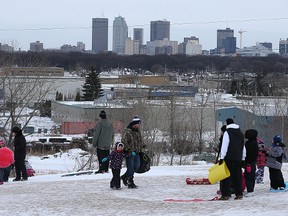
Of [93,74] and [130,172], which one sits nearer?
[130,172]

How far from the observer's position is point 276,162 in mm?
13953

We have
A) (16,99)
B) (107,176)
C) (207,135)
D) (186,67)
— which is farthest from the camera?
(186,67)

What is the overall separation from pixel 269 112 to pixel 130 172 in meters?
34.8

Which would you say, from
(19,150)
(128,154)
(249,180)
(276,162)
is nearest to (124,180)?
(128,154)

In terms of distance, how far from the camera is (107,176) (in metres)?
18.0

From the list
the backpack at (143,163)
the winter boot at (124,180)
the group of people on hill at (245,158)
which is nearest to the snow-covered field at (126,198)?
the winter boot at (124,180)

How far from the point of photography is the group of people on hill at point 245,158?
42.6 ft

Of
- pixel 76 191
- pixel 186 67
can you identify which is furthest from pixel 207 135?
pixel 186 67

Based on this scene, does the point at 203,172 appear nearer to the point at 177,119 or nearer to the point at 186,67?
the point at 177,119

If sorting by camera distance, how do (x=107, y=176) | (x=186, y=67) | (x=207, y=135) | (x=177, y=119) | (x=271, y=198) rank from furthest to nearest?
(x=186, y=67) → (x=207, y=135) → (x=177, y=119) → (x=107, y=176) → (x=271, y=198)

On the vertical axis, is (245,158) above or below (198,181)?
above

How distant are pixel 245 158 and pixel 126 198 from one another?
8.22 ft

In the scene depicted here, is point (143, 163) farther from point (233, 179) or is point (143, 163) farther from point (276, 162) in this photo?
point (276, 162)

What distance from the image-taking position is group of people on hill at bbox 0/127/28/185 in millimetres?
17422
